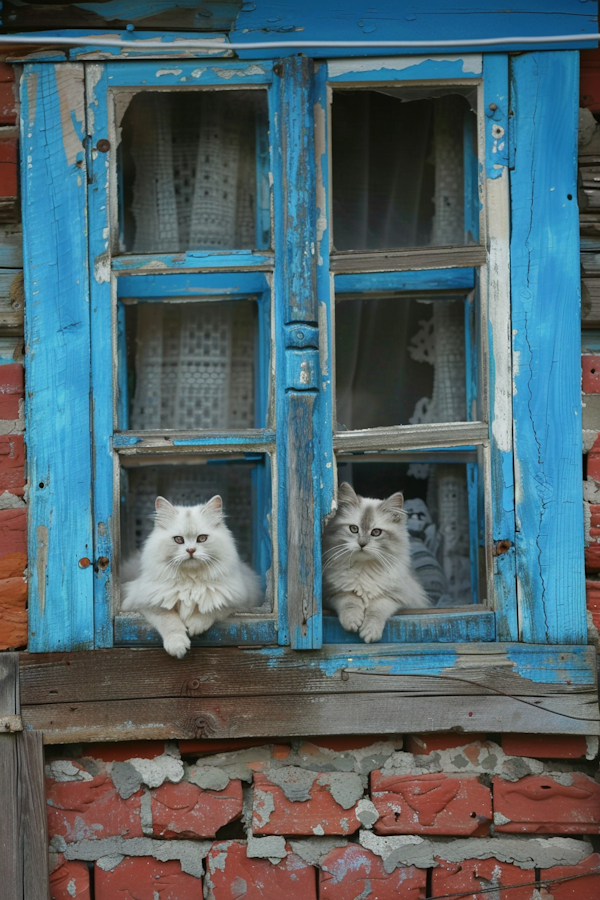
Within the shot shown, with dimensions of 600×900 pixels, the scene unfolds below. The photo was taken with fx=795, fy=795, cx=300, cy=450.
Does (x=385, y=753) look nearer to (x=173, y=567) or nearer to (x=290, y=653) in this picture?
(x=290, y=653)

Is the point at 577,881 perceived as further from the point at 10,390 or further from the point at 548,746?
the point at 10,390

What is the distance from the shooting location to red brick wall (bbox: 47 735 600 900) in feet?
8.63

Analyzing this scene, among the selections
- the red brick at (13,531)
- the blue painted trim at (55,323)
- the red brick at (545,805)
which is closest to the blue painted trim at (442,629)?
the red brick at (545,805)

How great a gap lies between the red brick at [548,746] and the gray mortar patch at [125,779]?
1.25 metres

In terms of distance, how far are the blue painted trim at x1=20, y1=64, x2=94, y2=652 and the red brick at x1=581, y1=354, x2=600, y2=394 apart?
5.58 ft

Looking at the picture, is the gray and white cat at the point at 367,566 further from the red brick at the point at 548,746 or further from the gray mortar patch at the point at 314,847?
the gray mortar patch at the point at 314,847

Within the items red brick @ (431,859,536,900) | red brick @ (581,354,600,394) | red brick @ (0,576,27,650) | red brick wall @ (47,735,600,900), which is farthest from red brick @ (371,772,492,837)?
red brick @ (581,354,600,394)

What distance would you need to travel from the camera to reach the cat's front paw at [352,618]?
265 centimetres

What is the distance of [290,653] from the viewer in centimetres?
264

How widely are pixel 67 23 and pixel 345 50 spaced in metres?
0.96

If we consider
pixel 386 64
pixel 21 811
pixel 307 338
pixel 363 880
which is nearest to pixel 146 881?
pixel 21 811

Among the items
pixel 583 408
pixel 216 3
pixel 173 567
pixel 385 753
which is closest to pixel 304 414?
pixel 173 567

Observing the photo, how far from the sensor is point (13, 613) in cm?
268

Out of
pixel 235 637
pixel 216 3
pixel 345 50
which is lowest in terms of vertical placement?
pixel 235 637
